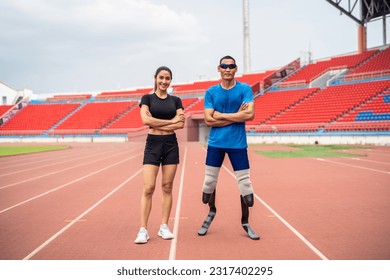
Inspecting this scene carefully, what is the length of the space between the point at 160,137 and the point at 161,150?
15cm

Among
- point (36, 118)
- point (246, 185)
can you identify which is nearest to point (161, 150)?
point (246, 185)

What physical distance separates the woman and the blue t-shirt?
0.40 meters

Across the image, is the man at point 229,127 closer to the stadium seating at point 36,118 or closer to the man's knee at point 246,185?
the man's knee at point 246,185

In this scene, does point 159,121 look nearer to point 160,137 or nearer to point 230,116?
point 160,137

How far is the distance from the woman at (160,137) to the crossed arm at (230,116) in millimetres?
337

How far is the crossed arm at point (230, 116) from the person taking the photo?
3.53 m

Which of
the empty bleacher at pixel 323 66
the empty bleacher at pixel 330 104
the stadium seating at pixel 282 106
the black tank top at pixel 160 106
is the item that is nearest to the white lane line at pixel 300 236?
the black tank top at pixel 160 106

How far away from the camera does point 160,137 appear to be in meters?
3.66

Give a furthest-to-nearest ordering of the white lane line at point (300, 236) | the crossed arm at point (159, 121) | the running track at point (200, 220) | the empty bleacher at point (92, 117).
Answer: the empty bleacher at point (92, 117)
the crossed arm at point (159, 121)
the running track at point (200, 220)
the white lane line at point (300, 236)

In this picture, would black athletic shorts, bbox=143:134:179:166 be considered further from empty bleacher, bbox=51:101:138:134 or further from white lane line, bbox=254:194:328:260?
empty bleacher, bbox=51:101:138:134

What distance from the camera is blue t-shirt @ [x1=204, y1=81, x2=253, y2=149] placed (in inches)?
144

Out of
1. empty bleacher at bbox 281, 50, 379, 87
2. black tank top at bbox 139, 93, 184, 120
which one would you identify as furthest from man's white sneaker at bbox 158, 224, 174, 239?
empty bleacher at bbox 281, 50, 379, 87

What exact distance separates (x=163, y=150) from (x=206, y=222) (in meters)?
1.04

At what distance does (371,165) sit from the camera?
10.2m
